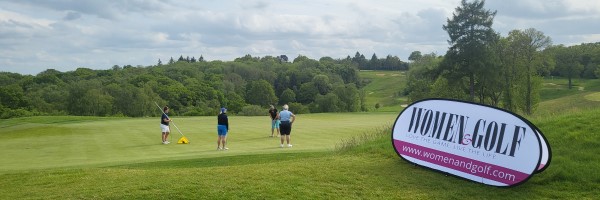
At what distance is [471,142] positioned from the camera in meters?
9.61

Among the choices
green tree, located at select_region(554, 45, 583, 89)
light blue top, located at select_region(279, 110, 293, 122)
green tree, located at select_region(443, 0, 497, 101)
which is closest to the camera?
light blue top, located at select_region(279, 110, 293, 122)

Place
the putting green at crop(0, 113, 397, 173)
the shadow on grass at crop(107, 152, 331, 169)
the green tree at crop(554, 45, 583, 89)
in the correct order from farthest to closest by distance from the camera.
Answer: the green tree at crop(554, 45, 583, 89) < the putting green at crop(0, 113, 397, 173) < the shadow on grass at crop(107, 152, 331, 169)

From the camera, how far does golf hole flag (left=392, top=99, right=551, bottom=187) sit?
28.6ft

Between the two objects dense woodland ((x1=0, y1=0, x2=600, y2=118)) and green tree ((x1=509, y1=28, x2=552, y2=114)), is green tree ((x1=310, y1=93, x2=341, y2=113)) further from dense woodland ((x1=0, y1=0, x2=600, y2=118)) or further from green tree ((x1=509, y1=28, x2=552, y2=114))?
green tree ((x1=509, y1=28, x2=552, y2=114))

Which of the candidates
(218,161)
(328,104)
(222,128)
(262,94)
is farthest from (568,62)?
(218,161)

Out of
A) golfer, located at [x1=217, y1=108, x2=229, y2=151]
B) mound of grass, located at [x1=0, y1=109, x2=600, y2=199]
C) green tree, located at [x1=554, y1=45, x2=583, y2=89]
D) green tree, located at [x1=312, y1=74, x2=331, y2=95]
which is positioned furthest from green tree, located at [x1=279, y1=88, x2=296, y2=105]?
mound of grass, located at [x1=0, y1=109, x2=600, y2=199]

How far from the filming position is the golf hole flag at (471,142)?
28.6ft

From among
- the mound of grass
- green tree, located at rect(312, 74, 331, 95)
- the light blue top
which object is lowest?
the mound of grass

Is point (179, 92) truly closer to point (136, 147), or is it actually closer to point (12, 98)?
point (12, 98)

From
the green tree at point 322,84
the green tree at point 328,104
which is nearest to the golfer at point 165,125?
the green tree at point 328,104

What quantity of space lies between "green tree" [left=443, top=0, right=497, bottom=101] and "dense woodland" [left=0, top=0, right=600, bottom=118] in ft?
0.40

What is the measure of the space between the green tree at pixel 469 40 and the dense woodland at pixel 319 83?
0.12 m

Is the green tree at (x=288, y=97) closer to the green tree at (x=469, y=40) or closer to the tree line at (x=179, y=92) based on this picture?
the tree line at (x=179, y=92)

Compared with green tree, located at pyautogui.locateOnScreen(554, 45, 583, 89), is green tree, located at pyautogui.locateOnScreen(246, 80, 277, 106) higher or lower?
lower
